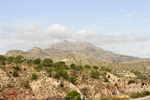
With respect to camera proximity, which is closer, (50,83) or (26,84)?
(26,84)

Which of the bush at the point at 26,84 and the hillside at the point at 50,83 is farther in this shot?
the bush at the point at 26,84

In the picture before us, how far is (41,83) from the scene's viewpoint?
66.4 m

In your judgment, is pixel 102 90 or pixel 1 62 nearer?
pixel 1 62

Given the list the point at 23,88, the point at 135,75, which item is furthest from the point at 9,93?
the point at 135,75

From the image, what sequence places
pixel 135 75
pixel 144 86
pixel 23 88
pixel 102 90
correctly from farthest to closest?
1. pixel 135 75
2. pixel 144 86
3. pixel 102 90
4. pixel 23 88

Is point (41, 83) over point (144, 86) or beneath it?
over

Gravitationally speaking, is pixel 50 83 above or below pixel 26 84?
below

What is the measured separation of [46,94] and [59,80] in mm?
10516

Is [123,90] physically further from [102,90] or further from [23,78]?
[23,78]

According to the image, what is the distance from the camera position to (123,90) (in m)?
89.8

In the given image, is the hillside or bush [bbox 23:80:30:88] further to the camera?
bush [bbox 23:80:30:88]

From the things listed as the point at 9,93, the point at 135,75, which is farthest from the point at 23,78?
the point at 135,75

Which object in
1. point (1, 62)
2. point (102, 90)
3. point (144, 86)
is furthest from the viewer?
point (144, 86)

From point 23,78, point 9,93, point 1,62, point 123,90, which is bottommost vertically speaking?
point 123,90
